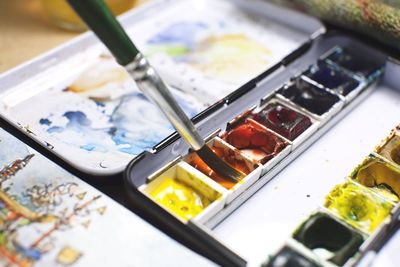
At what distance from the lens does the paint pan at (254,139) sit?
0.72m

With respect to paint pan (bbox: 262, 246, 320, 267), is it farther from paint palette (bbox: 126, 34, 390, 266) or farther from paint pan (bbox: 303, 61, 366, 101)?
paint pan (bbox: 303, 61, 366, 101)

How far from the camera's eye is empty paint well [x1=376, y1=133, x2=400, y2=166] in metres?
0.72

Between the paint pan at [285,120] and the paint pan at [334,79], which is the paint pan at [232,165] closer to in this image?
the paint pan at [285,120]

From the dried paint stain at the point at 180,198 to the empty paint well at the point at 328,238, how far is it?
0.39 ft

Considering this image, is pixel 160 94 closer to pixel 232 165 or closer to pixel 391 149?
pixel 232 165

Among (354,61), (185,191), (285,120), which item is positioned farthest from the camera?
(354,61)

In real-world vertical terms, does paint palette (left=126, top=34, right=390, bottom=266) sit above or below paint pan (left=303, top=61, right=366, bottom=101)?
below

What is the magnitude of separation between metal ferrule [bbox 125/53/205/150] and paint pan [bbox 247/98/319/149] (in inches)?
5.0

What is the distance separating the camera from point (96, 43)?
92 centimetres

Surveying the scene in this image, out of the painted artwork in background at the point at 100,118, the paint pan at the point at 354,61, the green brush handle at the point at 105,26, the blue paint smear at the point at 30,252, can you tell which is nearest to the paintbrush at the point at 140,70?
the green brush handle at the point at 105,26

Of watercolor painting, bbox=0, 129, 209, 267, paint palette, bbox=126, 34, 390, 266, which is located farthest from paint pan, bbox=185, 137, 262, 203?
watercolor painting, bbox=0, 129, 209, 267

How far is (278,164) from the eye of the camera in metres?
0.71

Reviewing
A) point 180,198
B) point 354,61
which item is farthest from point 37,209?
point 354,61

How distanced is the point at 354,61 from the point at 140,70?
0.45 m
